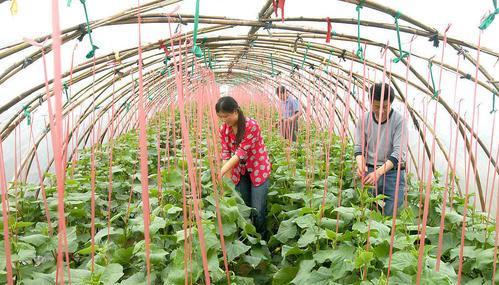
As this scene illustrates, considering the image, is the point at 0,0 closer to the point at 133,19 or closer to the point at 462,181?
the point at 133,19

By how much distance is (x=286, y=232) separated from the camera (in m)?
2.86

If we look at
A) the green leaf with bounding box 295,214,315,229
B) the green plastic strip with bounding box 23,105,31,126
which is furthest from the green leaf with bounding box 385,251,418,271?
the green plastic strip with bounding box 23,105,31,126

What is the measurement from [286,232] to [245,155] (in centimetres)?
87

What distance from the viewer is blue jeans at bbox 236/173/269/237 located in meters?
3.81

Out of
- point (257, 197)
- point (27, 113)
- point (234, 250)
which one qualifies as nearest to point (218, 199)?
point (234, 250)

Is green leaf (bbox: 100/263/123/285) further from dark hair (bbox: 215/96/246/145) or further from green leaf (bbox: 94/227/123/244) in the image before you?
dark hair (bbox: 215/96/246/145)

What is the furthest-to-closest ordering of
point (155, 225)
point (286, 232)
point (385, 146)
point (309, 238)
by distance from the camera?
point (385, 146)
point (286, 232)
point (309, 238)
point (155, 225)

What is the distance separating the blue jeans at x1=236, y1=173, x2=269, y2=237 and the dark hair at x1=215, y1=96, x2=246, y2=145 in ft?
1.91

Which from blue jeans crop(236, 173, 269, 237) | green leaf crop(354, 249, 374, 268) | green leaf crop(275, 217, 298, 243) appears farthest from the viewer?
blue jeans crop(236, 173, 269, 237)

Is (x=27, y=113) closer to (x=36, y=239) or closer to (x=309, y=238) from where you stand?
(x=36, y=239)

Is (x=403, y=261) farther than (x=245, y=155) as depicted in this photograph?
No

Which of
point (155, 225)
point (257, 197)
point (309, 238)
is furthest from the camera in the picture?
point (257, 197)

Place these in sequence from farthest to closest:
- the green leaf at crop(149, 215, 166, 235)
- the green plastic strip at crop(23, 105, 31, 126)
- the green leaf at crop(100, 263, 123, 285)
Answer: the green plastic strip at crop(23, 105, 31, 126) → the green leaf at crop(149, 215, 166, 235) → the green leaf at crop(100, 263, 123, 285)

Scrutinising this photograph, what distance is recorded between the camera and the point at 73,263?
2.59 m
